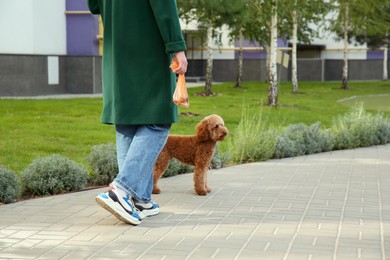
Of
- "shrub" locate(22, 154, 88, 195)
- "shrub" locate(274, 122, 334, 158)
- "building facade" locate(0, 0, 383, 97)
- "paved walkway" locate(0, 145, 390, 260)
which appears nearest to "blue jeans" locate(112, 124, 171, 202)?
"paved walkway" locate(0, 145, 390, 260)

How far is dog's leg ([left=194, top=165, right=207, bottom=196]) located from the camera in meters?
8.12

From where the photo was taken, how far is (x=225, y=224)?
6.71 meters

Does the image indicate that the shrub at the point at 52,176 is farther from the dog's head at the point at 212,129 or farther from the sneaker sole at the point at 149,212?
the sneaker sole at the point at 149,212

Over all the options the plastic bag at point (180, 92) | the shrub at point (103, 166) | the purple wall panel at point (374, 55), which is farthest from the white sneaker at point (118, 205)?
the purple wall panel at point (374, 55)

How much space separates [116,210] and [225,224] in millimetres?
956

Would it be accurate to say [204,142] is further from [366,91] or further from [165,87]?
[366,91]

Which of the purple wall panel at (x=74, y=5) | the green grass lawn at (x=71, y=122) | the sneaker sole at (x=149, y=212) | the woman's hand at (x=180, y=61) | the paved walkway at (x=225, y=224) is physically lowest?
the green grass lawn at (x=71, y=122)

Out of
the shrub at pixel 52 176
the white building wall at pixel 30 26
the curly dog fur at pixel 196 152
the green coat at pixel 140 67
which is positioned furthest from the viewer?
the white building wall at pixel 30 26

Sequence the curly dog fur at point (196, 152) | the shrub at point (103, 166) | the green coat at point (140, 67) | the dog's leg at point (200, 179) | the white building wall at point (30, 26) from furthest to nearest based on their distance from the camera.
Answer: the white building wall at point (30, 26), the shrub at point (103, 166), the dog's leg at point (200, 179), the curly dog fur at point (196, 152), the green coat at point (140, 67)

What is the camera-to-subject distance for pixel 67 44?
30.3 meters

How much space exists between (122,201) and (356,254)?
1948 mm

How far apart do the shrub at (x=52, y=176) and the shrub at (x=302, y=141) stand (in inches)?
170

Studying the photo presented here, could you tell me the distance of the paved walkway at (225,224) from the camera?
571 centimetres

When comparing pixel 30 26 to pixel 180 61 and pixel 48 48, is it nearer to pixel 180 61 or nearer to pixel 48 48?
pixel 48 48
